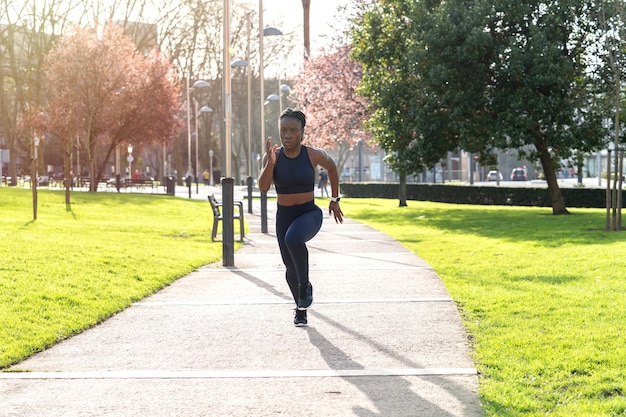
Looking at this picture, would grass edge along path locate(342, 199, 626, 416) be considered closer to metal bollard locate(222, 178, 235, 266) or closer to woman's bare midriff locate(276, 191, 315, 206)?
woman's bare midriff locate(276, 191, 315, 206)

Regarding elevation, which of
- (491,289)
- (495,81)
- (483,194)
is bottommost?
(491,289)

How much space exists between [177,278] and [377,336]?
5.02m

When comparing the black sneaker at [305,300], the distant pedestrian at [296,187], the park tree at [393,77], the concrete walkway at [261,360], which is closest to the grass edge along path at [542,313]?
the concrete walkway at [261,360]

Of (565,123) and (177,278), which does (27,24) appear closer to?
(565,123)

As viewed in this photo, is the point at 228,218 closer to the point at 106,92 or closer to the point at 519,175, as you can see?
the point at 106,92

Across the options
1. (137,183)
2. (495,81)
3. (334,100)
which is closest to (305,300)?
(495,81)

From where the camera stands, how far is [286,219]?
294 inches

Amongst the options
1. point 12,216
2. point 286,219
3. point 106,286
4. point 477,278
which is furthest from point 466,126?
point 286,219

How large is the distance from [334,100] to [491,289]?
1103 inches

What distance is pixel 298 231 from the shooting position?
24.0 feet

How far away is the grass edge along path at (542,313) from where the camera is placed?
5.11 m

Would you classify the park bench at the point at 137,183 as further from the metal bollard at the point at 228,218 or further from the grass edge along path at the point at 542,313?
the metal bollard at the point at 228,218

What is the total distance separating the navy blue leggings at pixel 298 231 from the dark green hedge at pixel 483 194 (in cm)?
2429

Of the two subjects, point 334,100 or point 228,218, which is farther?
point 334,100
